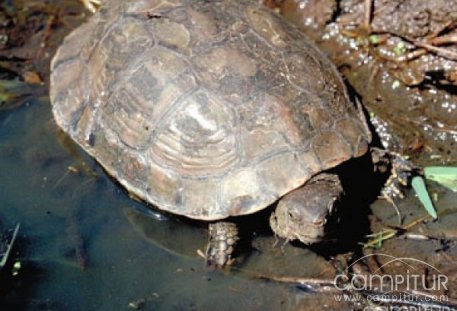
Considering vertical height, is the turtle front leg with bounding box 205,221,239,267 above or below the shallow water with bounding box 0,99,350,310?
above

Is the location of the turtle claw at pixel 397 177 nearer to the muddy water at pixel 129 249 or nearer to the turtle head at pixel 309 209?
the muddy water at pixel 129 249

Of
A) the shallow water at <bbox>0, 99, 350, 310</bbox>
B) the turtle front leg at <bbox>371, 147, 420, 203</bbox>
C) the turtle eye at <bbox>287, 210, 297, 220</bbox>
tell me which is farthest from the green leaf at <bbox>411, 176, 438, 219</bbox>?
the turtle eye at <bbox>287, 210, 297, 220</bbox>

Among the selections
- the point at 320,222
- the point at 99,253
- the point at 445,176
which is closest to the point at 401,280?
the point at 320,222

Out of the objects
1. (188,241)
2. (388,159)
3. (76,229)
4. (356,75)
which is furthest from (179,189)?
(356,75)

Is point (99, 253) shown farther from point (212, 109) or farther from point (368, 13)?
point (368, 13)

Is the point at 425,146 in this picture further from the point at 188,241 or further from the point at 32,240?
the point at 32,240

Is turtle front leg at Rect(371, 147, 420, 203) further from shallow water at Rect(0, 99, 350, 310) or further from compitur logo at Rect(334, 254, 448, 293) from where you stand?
shallow water at Rect(0, 99, 350, 310)
